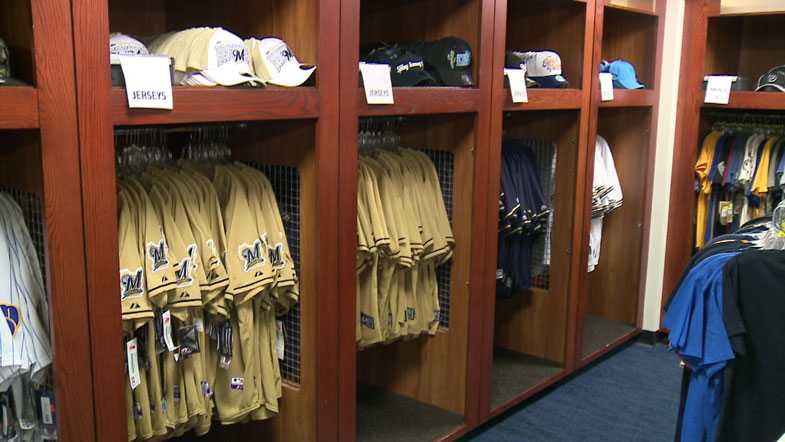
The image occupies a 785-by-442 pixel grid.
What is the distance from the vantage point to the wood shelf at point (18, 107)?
1521mm

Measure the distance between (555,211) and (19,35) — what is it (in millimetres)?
2626

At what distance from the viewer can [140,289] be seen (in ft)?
6.38

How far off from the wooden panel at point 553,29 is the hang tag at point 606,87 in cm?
21

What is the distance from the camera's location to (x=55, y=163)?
5.32ft

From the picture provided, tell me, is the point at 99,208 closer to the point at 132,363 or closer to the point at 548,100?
the point at 132,363

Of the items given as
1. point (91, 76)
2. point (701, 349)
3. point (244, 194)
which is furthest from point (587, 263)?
point (91, 76)

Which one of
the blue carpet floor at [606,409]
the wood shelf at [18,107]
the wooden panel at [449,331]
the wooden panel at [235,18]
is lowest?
the blue carpet floor at [606,409]

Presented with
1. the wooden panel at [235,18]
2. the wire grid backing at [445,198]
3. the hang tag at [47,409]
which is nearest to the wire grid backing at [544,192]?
the wire grid backing at [445,198]

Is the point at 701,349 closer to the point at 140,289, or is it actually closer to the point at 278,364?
the point at 278,364

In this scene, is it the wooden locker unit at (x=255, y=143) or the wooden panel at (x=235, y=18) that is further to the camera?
the wooden panel at (x=235, y=18)

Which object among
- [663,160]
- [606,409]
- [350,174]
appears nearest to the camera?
[350,174]

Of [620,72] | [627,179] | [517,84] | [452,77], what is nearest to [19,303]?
[452,77]

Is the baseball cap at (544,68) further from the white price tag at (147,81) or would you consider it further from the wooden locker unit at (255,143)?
the white price tag at (147,81)

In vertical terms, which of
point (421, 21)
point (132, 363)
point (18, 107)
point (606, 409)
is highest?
point (421, 21)
